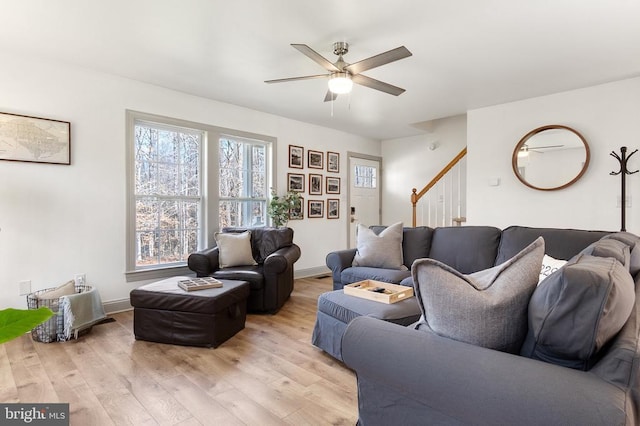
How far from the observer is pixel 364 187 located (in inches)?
254

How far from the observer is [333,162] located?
5.76m

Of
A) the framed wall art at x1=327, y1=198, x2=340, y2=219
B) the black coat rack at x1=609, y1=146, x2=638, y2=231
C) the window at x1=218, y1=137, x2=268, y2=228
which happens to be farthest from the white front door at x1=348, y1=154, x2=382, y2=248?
the black coat rack at x1=609, y1=146, x2=638, y2=231

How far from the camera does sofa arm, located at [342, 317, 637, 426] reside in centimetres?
75

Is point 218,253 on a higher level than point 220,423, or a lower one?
higher

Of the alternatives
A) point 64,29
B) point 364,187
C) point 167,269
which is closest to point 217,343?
point 167,269

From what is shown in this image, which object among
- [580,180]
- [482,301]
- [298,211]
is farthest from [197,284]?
[580,180]

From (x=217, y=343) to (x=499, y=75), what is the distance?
12.1ft

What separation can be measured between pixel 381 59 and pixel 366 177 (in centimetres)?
419

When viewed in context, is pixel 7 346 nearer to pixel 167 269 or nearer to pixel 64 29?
pixel 167 269

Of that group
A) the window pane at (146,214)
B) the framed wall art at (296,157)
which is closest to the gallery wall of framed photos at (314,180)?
the framed wall art at (296,157)

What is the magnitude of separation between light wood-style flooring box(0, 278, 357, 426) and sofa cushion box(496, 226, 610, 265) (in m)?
1.71

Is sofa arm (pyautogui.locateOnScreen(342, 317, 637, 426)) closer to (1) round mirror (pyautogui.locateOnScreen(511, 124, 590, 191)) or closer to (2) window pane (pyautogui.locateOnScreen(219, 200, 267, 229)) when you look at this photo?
(2) window pane (pyautogui.locateOnScreen(219, 200, 267, 229))

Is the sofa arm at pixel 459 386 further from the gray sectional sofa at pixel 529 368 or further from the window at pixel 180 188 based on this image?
the window at pixel 180 188

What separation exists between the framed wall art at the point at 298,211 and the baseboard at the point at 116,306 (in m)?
2.41
